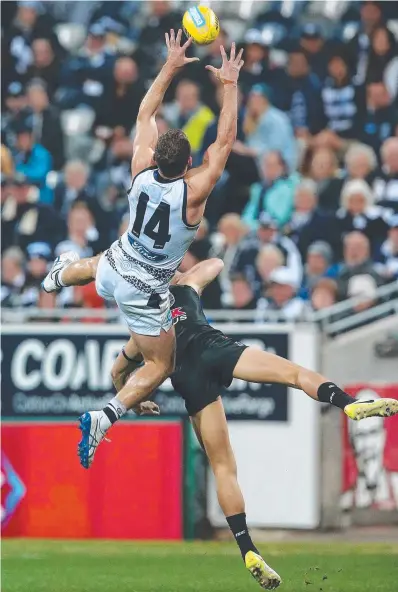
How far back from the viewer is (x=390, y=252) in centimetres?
1557

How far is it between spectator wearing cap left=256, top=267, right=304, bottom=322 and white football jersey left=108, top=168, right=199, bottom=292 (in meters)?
4.79

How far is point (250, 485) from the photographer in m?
14.9

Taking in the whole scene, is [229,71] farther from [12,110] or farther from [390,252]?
[12,110]

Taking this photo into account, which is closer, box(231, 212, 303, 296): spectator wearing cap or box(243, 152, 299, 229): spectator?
box(231, 212, 303, 296): spectator wearing cap

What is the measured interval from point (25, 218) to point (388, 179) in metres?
4.64

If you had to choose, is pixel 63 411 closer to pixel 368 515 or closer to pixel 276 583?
pixel 368 515

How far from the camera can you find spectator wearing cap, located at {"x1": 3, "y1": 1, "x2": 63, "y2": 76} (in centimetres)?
1988

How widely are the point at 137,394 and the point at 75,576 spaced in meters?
2.38

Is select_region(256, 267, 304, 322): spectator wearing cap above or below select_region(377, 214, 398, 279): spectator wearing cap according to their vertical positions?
below

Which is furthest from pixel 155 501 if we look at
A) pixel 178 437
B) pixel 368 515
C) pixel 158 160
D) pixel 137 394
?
pixel 158 160

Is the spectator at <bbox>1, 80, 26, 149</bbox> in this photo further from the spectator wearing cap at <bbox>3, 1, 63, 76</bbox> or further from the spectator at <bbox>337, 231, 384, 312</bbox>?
the spectator at <bbox>337, 231, 384, 312</bbox>

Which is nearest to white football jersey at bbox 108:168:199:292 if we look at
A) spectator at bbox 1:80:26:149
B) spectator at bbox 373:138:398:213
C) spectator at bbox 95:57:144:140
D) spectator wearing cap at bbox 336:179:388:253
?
spectator wearing cap at bbox 336:179:388:253

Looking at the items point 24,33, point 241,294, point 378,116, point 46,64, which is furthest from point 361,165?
point 24,33

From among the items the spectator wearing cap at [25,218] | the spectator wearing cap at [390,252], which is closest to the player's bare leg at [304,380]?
the spectator wearing cap at [390,252]
